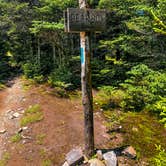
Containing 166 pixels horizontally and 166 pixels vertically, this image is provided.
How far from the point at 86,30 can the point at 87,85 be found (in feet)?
6.15

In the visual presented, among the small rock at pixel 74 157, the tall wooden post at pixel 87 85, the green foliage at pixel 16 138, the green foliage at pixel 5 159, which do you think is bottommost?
the green foliage at pixel 5 159

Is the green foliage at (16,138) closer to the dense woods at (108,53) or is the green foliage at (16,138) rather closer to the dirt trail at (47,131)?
the dirt trail at (47,131)

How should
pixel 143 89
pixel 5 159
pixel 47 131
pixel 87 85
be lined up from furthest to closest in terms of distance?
1. pixel 143 89
2. pixel 47 131
3. pixel 5 159
4. pixel 87 85

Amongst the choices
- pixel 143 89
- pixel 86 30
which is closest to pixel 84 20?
pixel 86 30

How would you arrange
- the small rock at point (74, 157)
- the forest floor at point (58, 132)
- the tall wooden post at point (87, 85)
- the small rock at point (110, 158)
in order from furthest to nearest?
the forest floor at point (58, 132)
the small rock at point (74, 157)
the tall wooden post at point (87, 85)
the small rock at point (110, 158)

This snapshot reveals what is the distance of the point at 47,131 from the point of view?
517 inches

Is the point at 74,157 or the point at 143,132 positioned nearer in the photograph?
the point at 74,157

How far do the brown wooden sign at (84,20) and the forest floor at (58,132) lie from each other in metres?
4.60

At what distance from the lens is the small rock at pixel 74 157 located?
9.98 meters

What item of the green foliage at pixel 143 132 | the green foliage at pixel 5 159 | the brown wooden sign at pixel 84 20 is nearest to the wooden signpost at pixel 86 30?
the brown wooden sign at pixel 84 20

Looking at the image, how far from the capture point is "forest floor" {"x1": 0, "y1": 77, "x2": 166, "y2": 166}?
11109 mm

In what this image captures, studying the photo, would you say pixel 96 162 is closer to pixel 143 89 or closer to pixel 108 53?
pixel 143 89

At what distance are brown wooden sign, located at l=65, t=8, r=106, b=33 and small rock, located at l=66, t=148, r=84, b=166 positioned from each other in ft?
14.0

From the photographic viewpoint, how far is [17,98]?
18.9 m
